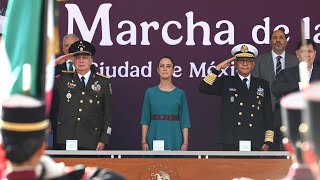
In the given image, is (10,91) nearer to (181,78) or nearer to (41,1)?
(41,1)

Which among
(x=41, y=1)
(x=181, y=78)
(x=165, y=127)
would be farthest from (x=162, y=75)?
(x=41, y=1)

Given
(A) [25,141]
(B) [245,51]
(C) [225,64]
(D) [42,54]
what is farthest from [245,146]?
(A) [25,141]

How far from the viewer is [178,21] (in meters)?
13.0

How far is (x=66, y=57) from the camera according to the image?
11.5m

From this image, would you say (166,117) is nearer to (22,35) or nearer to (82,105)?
(82,105)

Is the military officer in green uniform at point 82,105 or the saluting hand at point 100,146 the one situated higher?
the military officer in green uniform at point 82,105

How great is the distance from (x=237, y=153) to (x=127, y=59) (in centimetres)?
291

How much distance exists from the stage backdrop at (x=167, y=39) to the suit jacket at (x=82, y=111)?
147cm

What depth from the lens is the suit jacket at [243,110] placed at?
1134 cm

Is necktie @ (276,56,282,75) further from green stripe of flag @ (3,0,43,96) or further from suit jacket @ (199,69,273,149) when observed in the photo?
green stripe of flag @ (3,0,43,96)

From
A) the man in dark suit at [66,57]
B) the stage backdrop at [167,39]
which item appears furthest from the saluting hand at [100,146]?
the stage backdrop at [167,39]

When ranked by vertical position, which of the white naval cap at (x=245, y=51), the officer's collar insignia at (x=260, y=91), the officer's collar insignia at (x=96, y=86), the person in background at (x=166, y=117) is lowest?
the person in background at (x=166, y=117)

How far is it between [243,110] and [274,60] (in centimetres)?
100

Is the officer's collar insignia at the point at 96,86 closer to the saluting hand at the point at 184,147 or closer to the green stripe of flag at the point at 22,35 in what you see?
the saluting hand at the point at 184,147
